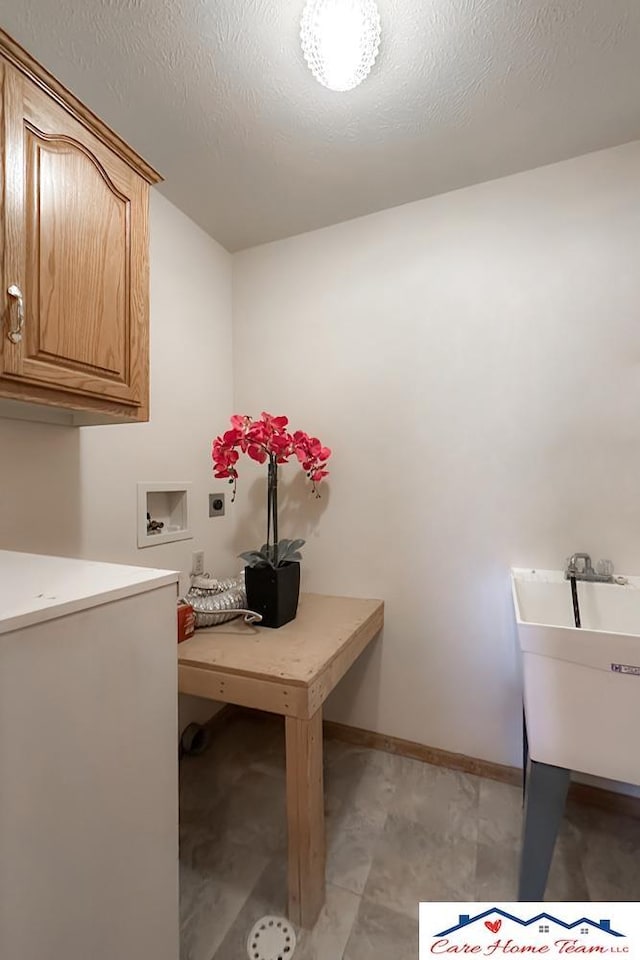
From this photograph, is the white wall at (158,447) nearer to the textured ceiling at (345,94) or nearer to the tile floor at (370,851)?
the textured ceiling at (345,94)

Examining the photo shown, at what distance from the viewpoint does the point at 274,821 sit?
136 centimetres

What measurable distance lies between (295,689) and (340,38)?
168cm

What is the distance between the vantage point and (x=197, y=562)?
5.88 feet

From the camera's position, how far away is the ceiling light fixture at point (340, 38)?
3.14 ft

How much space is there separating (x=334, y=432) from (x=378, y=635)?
936mm

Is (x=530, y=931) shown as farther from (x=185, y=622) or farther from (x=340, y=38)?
(x=340, y=38)

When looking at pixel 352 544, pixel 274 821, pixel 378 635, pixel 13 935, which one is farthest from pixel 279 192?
pixel 274 821

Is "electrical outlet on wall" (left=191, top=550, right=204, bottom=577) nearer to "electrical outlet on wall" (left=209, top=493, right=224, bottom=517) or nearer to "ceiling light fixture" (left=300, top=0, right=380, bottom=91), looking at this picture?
"electrical outlet on wall" (left=209, top=493, right=224, bottom=517)

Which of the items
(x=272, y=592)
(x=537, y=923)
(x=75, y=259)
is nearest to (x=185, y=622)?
(x=272, y=592)

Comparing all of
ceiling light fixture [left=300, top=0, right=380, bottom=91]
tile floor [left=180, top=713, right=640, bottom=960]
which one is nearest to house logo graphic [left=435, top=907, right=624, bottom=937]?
tile floor [left=180, top=713, right=640, bottom=960]

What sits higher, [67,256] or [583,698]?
[67,256]

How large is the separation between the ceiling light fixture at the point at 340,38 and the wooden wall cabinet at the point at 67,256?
542 millimetres

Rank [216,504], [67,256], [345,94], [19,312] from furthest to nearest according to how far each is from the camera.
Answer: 1. [216,504]
2. [345,94]
3. [67,256]
4. [19,312]

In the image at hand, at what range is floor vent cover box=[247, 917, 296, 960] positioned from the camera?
974 mm
